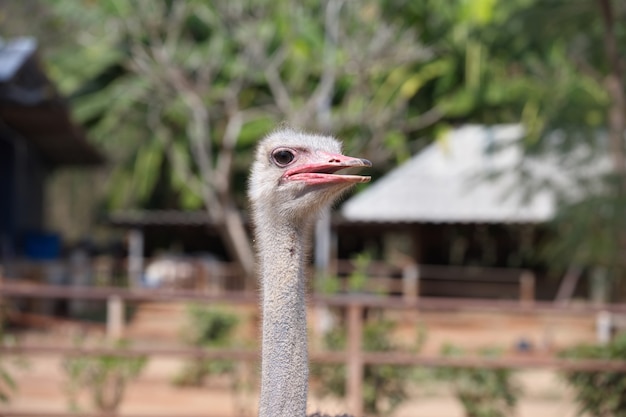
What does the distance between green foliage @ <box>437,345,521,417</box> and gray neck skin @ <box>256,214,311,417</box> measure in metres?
4.47

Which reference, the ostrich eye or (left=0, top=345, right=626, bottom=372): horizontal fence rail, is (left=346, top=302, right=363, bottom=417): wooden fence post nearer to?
(left=0, top=345, right=626, bottom=372): horizontal fence rail

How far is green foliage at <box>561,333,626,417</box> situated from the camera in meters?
5.86

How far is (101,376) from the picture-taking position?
23.0ft

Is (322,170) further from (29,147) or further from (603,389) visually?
(29,147)

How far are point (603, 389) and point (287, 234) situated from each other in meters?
3.83

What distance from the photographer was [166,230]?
2498 cm

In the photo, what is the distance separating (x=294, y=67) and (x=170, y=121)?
409cm

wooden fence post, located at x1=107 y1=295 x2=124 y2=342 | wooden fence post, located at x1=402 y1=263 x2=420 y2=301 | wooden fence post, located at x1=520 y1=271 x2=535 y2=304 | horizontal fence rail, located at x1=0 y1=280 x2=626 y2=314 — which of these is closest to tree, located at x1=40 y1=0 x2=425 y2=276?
wooden fence post, located at x1=402 y1=263 x2=420 y2=301

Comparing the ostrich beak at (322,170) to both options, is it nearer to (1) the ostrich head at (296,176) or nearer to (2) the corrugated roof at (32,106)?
(1) the ostrich head at (296,176)

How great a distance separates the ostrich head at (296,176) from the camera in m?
2.52

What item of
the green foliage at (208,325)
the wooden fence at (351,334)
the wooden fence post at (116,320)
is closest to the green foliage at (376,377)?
the wooden fence at (351,334)

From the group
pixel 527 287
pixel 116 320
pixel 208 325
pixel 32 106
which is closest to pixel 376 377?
pixel 116 320

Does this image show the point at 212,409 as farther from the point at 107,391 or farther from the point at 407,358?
the point at 407,358

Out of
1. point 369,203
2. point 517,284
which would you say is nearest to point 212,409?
point 369,203
